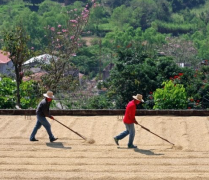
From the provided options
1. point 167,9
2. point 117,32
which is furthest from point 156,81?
point 167,9

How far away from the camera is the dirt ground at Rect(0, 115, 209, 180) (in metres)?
14.1

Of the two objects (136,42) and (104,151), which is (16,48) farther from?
(136,42)

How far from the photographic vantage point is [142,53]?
90.8 feet

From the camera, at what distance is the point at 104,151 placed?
16.3 meters

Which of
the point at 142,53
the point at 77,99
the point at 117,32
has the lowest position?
the point at 117,32

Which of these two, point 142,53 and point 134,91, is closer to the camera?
point 134,91

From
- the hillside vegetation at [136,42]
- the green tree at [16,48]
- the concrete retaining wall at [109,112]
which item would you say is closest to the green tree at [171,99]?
the hillside vegetation at [136,42]

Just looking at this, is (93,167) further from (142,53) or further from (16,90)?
(142,53)

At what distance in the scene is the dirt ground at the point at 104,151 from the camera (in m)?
14.1

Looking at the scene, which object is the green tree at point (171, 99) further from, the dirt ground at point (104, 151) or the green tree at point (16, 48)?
the green tree at point (16, 48)

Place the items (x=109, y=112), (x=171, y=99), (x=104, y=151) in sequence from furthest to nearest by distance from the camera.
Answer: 1. (x=171, y=99)
2. (x=109, y=112)
3. (x=104, y=151)

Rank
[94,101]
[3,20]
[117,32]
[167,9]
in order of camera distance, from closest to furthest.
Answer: [94,101], [117,32], [3,20], [167,9]

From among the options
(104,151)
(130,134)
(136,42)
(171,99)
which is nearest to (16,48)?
(171,99)

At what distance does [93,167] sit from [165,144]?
10.1 ft
